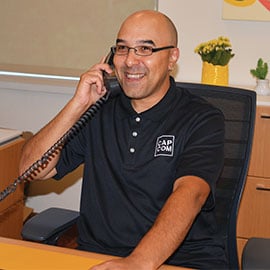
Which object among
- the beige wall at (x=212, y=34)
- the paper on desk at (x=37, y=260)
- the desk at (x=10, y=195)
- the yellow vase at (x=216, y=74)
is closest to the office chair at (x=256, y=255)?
the paper on desk at (x=37, y=260)

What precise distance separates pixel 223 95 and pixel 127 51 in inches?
13.9

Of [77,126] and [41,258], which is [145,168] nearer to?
[77,126]

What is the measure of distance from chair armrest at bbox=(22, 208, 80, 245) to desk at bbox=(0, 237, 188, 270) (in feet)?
1.25

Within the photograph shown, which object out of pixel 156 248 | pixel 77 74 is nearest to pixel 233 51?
pixel 77 74

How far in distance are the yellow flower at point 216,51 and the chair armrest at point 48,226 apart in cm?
141

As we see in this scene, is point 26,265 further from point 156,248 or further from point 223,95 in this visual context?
point 223,95

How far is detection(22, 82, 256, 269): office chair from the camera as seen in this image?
6.54 ft

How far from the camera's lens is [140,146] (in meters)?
1.93

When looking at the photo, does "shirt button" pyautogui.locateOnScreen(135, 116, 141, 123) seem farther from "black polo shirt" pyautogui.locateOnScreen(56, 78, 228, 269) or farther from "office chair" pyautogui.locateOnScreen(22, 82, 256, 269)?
"office chair" pyautogui.locateOnScreen(22, 82, 256, 269)

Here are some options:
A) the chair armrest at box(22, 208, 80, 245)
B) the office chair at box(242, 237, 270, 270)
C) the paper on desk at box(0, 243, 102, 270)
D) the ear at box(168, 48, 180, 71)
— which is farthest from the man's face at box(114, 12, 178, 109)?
the paper on desk at box(0, 243, 102, 270)

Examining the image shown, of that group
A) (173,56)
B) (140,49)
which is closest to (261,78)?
(173,56)

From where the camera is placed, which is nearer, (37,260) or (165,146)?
(37,260)

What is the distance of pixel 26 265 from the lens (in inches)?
53.5

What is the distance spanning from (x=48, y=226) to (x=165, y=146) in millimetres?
428
